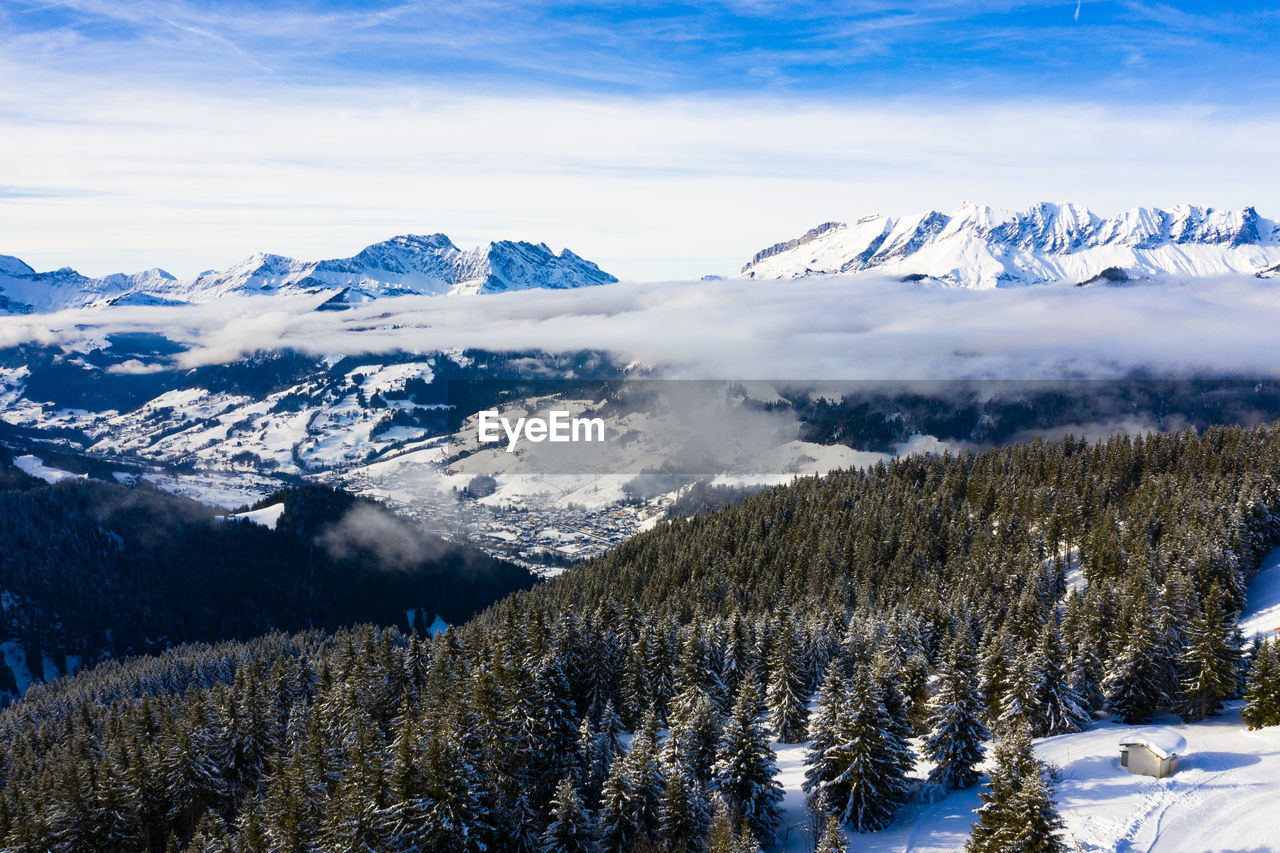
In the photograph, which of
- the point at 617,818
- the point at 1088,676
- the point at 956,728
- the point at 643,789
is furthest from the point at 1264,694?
the point at 617,818

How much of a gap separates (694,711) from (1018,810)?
2433 centimetres

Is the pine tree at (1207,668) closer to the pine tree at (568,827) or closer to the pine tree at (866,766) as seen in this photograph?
the pine tree at (866,766)

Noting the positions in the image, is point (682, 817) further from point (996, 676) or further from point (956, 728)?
point (996, 676)

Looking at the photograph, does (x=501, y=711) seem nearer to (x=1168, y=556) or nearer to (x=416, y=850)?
(x=416, y=850)

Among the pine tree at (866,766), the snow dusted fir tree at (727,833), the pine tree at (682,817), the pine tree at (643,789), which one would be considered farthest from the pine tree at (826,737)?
the pine tree at (643,789)

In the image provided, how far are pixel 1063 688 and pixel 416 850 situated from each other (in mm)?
51139

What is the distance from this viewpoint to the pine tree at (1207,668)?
195 ft

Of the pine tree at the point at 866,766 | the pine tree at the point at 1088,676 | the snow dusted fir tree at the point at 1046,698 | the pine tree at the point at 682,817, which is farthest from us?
the pine tree at the point at 1088,676

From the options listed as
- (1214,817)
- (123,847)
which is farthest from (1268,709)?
(123,847)

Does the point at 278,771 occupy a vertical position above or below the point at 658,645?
below

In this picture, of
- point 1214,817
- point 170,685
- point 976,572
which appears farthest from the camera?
point 170,685

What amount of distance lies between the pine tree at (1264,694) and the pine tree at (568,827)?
52186 millimetres

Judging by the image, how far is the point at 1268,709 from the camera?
5503 cm

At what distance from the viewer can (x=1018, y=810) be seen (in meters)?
34.8
